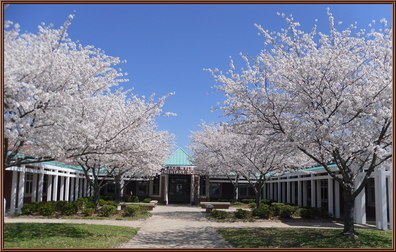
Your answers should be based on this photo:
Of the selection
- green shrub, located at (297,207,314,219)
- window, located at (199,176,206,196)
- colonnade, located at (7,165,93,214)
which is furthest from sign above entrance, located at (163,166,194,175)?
green shrub, located at (297,207,314,219)

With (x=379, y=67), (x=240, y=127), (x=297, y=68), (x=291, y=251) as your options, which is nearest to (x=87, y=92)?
(x=240, y=127)

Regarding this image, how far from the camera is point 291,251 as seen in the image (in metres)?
8.59

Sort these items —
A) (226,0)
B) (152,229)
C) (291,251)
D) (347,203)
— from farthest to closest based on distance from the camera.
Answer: (152,229)
(347,203)
(291,251)
(226,0)

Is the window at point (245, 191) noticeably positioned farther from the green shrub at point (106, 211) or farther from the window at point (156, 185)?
the green shrub at point (106, 211)

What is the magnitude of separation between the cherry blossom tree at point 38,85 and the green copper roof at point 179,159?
2805cm

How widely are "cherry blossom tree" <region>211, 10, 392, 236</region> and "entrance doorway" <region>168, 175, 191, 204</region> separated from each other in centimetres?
2606

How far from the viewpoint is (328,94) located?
38.4ft

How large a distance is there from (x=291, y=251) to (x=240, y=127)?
557 centimetres

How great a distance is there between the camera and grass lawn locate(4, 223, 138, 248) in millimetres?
10312

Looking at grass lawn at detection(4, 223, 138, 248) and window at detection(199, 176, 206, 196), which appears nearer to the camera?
grass lawn at detection(4, 223, 138, 248)

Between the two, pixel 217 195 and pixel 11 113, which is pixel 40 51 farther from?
pixel 217 195

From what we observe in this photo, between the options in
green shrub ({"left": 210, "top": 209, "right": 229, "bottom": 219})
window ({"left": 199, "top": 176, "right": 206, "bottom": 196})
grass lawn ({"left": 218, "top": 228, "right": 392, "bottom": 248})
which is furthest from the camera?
window ({"left": 199, "top": 176, "right": 206, "bottom": 196})

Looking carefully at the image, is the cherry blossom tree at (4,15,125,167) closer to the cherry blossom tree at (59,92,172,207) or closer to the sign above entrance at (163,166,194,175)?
the cherry blossom tree at (59,92,172,207)

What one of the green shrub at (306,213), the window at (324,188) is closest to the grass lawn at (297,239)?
the green shrub at (306,213)
